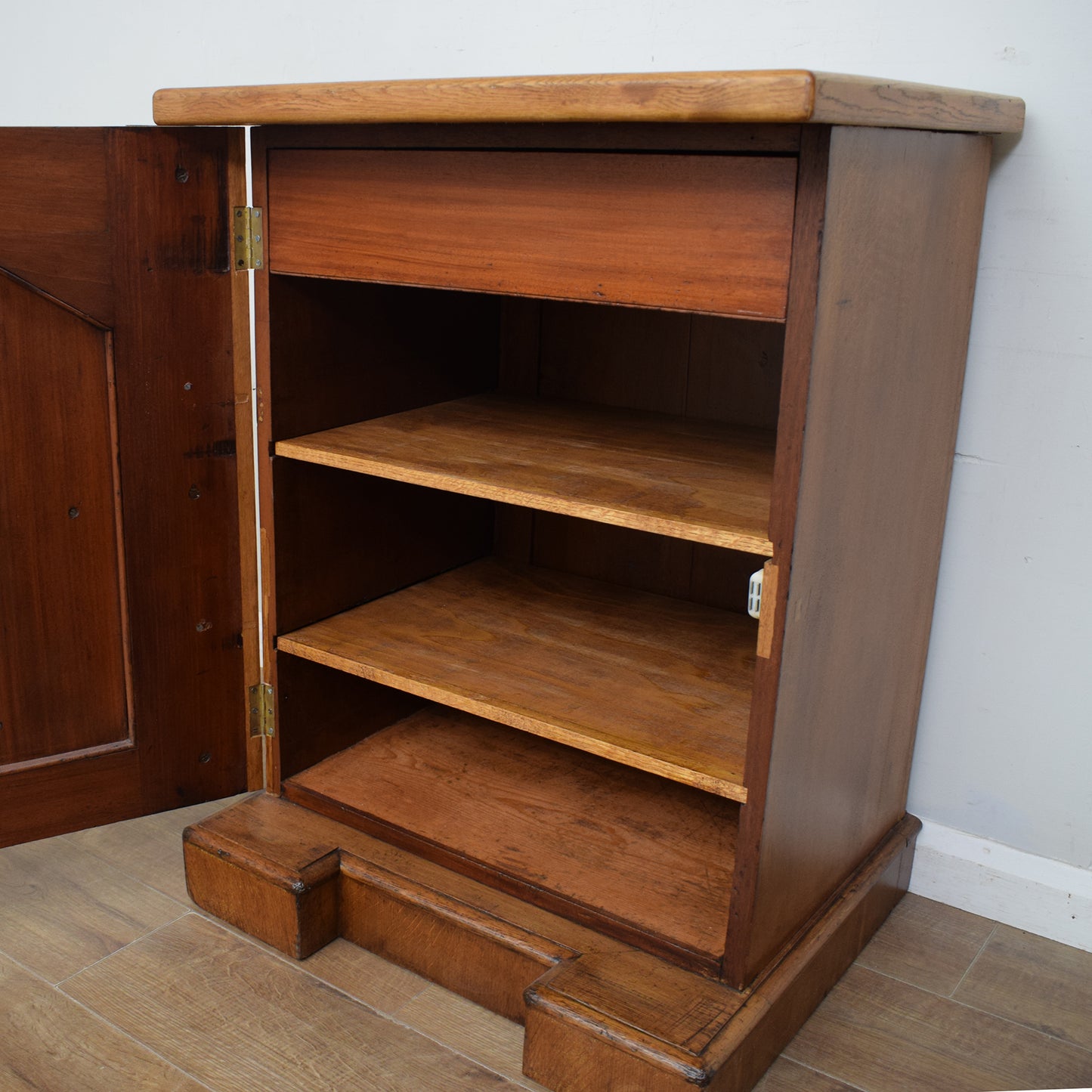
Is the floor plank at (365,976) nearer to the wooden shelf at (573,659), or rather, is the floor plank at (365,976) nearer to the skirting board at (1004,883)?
the wooden shelf at (573,659)

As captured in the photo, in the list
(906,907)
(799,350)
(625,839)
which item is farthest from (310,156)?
(906,907)

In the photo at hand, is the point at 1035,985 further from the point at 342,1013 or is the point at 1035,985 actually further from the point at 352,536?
the point at 352,536

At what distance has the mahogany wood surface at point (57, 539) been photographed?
154 cm

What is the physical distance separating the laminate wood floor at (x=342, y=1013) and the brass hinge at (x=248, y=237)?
0.93 metres

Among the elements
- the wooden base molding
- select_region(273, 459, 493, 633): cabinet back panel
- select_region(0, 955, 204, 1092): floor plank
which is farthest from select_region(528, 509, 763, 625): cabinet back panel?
select_region(0, 955, 204, 1092): floor plank

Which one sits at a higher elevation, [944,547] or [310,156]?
[310,156]

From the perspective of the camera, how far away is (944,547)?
1.73 m

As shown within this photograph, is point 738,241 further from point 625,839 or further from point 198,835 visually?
point 198,835

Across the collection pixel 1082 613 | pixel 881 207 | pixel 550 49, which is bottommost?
pixel 1082 613

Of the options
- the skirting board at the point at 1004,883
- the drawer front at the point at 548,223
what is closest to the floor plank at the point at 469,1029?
the skirting board at the point at 1004,883

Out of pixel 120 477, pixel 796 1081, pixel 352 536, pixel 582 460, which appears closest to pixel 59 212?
pixel 120 477

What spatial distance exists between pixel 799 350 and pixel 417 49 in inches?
46.4

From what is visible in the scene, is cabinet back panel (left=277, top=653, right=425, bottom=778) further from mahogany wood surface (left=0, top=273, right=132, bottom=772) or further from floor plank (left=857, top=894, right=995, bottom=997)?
floor plank (left=857, top=894, right=995, bottom=997)

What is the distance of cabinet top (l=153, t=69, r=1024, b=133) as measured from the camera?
3.40 ft
